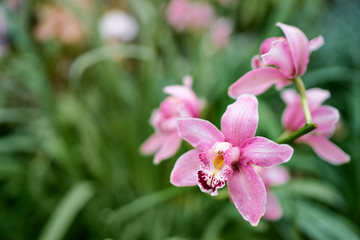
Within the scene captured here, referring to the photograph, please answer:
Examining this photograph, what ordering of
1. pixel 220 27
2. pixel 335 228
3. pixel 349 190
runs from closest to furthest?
pixel 335 228 < pixel 349 190 < pixel 220 27

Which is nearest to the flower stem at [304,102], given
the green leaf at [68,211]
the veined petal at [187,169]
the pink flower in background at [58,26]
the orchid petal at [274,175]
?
the veined petal at [187,169]

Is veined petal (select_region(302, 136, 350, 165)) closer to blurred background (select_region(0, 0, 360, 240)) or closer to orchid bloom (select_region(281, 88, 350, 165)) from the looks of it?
orchid bloom (select_region(281, 88, 350, 165))

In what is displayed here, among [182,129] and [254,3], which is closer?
[182,129]

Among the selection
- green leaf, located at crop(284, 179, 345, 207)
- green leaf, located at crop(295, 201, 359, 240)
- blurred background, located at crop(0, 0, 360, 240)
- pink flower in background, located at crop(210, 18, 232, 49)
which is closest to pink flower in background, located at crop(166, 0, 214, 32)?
pink flower in background, located at crop(210, 18, 232, 49)

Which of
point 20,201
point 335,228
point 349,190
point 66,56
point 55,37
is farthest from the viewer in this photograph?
point 66,56

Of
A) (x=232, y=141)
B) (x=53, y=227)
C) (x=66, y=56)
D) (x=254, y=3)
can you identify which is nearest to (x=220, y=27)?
(x=254, y=3)

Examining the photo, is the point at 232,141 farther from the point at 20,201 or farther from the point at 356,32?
the point at 356,32
